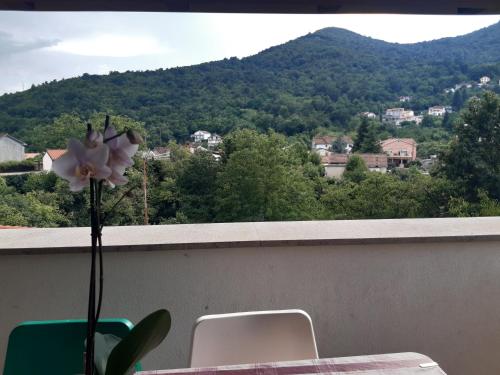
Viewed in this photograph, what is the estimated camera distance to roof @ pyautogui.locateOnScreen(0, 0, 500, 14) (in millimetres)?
1523

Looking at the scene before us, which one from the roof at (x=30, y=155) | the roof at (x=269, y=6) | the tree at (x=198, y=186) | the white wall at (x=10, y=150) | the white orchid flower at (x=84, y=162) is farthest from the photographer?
the tree at (x=198, y=186)

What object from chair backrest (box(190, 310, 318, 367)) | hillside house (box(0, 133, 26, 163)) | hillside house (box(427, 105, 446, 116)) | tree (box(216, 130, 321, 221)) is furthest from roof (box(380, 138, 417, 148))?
hillside house (box(0, 133, 26, 163))

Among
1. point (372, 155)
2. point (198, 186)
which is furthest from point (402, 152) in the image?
point (198, 186)

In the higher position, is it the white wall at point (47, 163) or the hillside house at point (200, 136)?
the hillside house at point (200, 136)

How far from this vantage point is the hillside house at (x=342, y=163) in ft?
9.34

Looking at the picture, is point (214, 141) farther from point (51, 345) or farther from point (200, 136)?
point (51, 345)

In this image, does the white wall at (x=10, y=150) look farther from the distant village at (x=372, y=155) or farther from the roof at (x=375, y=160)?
the roof at (x=375, y=160)

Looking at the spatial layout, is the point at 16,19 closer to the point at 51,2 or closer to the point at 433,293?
the point at 51,2

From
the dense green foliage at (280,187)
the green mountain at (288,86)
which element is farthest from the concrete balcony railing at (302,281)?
the green mountain at (288,86)

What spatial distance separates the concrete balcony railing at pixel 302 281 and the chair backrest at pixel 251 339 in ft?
1.70

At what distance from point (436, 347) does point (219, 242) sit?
3.36ft

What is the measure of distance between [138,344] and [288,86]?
9.06 ft

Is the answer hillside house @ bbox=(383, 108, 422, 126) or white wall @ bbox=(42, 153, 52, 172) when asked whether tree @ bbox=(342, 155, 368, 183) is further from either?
white wall @ bbox=(42, 153, 52, 172)

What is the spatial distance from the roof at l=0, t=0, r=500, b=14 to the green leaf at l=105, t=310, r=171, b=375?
1.23m
